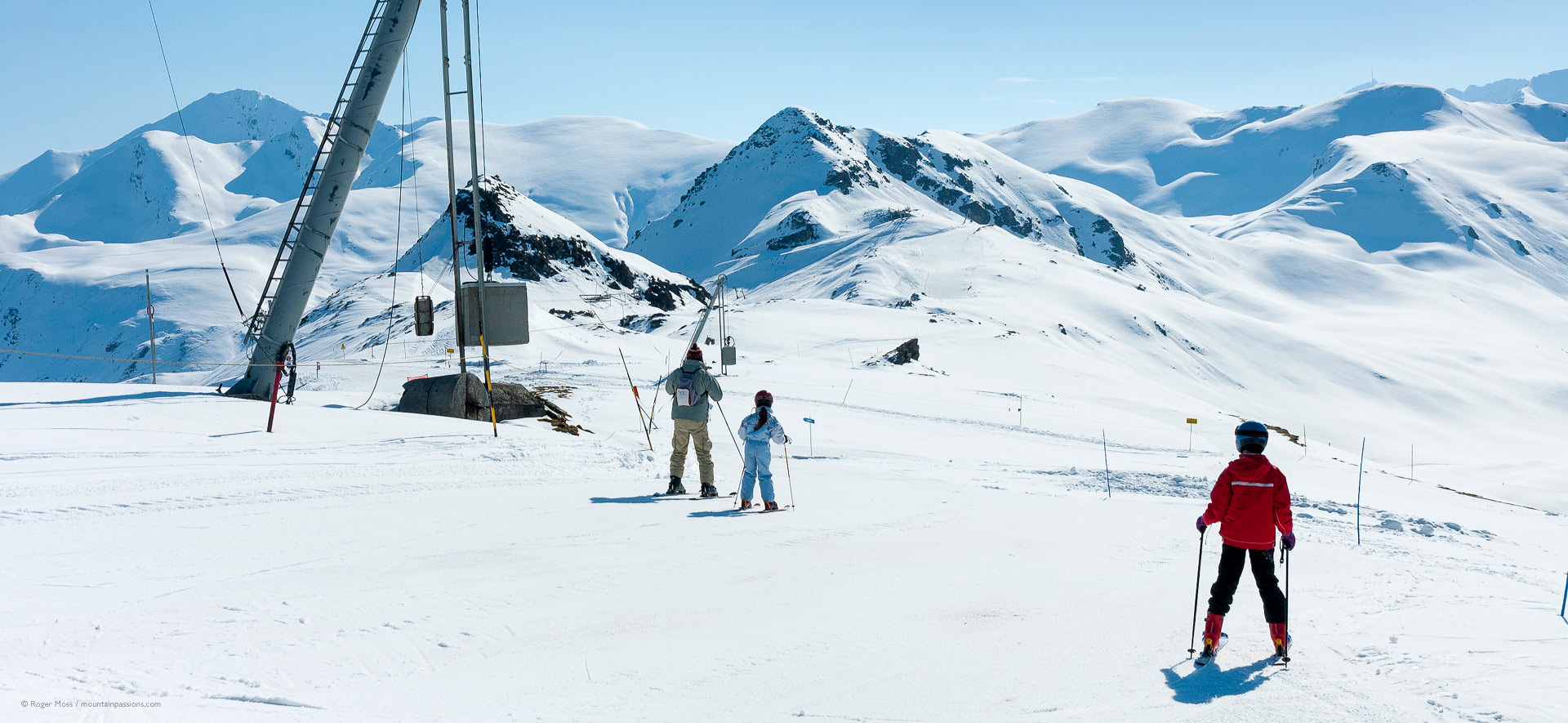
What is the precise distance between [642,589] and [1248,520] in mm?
4593

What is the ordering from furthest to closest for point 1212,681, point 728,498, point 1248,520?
1. point 728,498
2. point 1248,520
3. point 1212,681

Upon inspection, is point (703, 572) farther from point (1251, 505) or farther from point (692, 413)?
point (1251, 505)

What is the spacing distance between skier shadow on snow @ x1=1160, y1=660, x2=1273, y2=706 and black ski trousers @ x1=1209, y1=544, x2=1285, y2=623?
1.16ft

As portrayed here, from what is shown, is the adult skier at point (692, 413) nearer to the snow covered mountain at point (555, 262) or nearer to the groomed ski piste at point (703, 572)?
the groomed ski piste at point (703, 572)

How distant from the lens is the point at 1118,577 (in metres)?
8.42

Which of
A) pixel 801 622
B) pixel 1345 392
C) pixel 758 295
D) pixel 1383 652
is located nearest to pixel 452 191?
pixel 801 622

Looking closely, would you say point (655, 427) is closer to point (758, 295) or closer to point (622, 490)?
point (622, 490)

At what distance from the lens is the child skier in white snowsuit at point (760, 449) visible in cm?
1119

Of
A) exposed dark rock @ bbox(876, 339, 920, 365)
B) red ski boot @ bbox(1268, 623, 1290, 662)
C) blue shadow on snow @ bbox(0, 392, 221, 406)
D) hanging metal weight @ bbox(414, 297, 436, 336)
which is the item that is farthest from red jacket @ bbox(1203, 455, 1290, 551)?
exposed dark rock @ bbox(876, 339, 920, 365)

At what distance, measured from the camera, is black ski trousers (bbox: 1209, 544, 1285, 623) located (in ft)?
20.0

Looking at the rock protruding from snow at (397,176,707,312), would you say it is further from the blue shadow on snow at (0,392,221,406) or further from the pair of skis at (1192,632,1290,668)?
the pair of skis at (1192,632,1290,668)

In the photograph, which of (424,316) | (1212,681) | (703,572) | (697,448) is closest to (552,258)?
(424,316)

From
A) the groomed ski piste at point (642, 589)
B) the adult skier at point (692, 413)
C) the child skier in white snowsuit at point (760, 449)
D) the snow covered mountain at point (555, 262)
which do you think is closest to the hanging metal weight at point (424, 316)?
the groomed ski piste at point (642, 589)

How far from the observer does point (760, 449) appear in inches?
442
